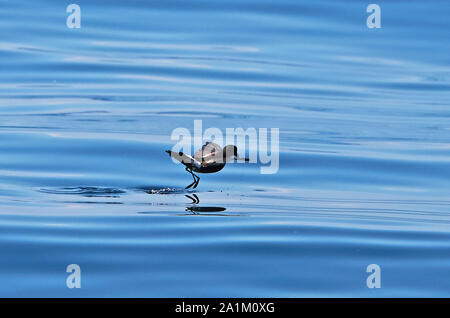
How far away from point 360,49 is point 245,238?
16.8 meters

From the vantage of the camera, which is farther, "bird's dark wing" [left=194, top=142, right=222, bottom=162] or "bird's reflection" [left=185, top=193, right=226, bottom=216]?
"bird's dark wing" [left=194, top=142, right=222, bottom=162]

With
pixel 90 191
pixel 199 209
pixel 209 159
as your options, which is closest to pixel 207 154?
pixel 209 159

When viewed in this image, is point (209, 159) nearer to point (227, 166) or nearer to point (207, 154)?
point (207, 154)

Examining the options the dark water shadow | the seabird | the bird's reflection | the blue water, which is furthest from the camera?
the dark water shadow

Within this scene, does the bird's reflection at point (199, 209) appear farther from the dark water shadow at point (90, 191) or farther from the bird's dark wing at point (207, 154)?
the dark water shadow at point (90, 191)

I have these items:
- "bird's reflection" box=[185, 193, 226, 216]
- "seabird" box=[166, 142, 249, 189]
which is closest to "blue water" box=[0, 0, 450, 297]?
"bird's reflection" box=[185, 193, 226, 216]

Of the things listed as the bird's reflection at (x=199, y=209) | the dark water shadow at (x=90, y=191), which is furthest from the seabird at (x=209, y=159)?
the dark water shadow at (x=90, y=191)

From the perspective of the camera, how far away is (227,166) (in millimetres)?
12406

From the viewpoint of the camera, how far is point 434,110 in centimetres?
1834

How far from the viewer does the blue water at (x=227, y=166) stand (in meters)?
7.77

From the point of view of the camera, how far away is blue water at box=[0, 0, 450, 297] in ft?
25.5

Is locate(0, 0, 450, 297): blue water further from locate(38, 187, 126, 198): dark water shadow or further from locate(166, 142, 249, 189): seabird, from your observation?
locate(166, 142, 249, 189): seabird

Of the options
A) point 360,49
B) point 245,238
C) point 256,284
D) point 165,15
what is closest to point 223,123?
point 245,238

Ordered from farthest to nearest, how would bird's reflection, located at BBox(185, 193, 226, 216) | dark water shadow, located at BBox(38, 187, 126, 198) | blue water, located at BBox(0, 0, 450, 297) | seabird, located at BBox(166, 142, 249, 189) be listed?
dark water shadow, located at BBox(38, 187, 126, 198), seabird, located at BBox(166, 142, 249, 189), bird's reflection, located at BBox(185, 193, 226, 216), blue water, located at BBox(0, 0, 450, 297)
